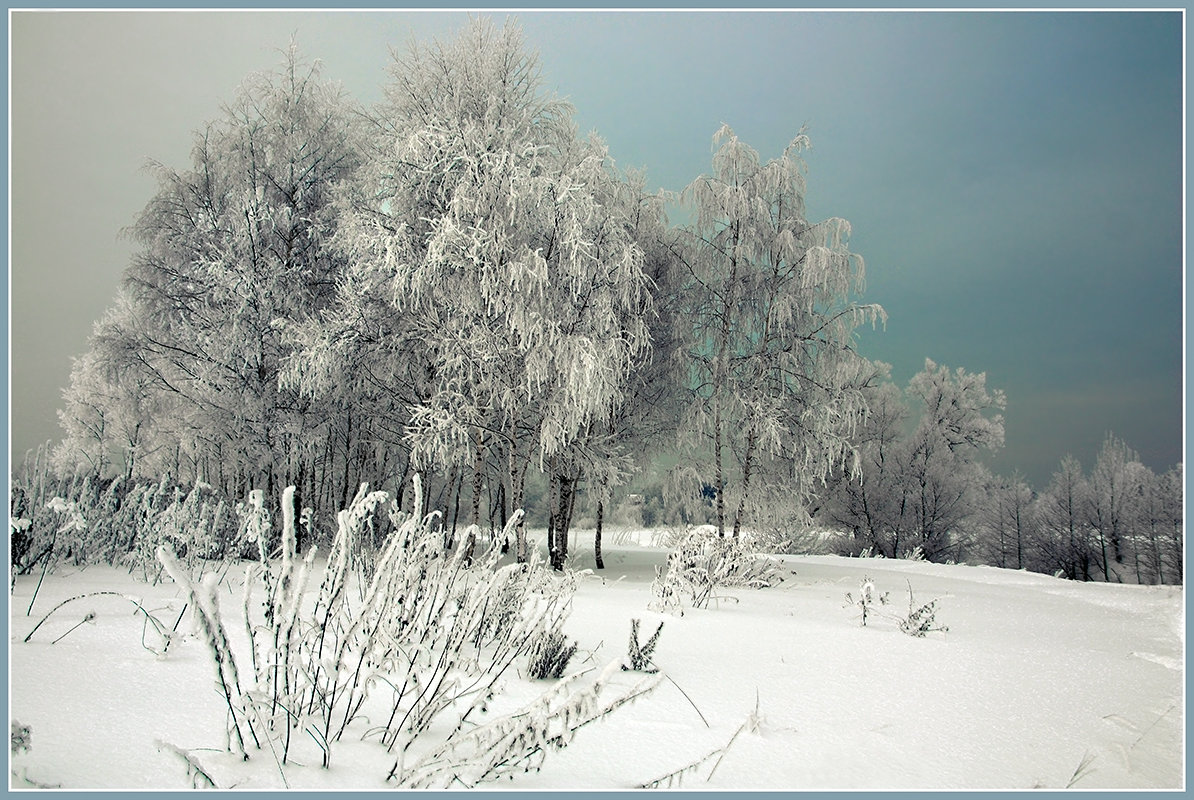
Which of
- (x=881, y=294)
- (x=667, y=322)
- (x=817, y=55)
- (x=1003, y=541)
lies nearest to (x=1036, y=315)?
(x=817, y=55)

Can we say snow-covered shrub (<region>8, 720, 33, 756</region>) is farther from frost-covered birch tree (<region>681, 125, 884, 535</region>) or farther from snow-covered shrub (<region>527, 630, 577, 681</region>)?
frost-covered birch tree (<region>681, 125, 884, 535</region>)

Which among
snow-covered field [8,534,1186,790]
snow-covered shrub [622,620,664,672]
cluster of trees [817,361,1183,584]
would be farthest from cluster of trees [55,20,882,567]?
cluster of trees [817,361,1183,584]

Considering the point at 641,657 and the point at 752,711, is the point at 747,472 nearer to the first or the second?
the point at 641,657

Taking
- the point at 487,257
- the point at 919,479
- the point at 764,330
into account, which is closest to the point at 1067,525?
the point at 919,479

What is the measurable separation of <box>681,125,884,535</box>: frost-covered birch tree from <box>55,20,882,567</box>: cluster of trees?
4 centimetres

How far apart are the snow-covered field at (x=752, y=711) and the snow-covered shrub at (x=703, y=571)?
1.91ft

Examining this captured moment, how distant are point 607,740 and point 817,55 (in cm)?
466

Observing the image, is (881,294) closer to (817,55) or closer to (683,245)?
(683,245)

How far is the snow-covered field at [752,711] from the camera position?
5.25 feet

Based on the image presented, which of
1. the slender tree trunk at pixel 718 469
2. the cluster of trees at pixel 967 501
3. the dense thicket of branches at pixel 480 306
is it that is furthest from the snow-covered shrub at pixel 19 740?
the cluster of trees at pixel 967 501

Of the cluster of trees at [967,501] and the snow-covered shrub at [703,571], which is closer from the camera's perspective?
the snow-covered shrub at [703,571]

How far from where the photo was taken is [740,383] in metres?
9.95

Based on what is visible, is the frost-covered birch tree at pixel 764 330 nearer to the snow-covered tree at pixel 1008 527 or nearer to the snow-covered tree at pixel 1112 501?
the snow-covered tree at pixel 1112 501

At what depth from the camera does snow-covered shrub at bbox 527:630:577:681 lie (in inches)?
98.1
